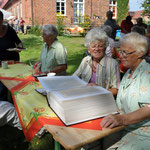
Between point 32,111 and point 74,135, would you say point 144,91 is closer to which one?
point 74,135

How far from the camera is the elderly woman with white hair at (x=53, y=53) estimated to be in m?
2.80

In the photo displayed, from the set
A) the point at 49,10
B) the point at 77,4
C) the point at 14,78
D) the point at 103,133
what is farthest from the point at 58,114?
the point at 77,4

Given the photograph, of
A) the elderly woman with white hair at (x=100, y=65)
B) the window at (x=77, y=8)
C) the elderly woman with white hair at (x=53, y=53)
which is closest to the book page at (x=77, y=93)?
the elderly woman with white hair at (x=100, y=65)

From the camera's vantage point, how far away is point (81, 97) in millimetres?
1210

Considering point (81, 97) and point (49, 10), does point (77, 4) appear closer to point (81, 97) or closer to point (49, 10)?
point (49, 10)

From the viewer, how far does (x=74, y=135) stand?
1.10 meters

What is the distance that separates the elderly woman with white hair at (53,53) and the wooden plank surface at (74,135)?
5.31ft

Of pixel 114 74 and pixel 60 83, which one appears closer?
pixel 60 83

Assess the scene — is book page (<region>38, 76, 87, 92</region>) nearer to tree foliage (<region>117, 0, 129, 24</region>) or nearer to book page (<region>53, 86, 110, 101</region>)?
book page (<region>53, 86, 110, 101</region>)

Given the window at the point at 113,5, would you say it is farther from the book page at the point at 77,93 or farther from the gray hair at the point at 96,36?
the book page at the point at 77,93

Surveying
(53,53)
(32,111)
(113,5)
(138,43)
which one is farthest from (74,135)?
(113,5)

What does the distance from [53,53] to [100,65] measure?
1018mm

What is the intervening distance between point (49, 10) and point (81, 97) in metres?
17.8

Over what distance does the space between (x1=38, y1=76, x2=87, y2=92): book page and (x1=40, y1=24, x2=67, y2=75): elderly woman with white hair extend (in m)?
Result: 0.97
